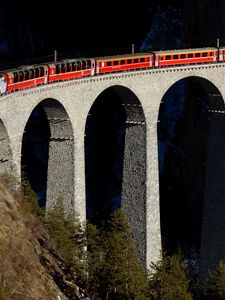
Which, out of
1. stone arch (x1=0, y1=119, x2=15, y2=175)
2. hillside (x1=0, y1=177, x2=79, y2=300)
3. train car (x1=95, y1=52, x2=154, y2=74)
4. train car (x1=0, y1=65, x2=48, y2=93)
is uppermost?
train car (x1=95, y1=52, x2=154, y2=74)

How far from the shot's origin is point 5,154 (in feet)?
117

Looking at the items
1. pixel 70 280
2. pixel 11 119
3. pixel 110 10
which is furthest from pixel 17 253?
pixel 110 10

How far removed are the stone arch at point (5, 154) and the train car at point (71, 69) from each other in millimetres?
4856

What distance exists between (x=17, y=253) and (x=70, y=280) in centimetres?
433

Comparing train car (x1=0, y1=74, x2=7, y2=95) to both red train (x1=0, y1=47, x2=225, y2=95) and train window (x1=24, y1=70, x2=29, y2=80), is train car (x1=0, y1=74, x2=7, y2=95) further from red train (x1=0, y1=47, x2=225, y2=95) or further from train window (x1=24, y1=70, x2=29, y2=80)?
train window (x1=24, y1=70, x2=29, y2=80)

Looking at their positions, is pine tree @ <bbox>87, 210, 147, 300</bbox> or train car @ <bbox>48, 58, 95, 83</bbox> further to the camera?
train car @ <bbox>48, 58, 95, 83</bbox>

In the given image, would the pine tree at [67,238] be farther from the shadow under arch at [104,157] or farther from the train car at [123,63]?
the shadow under arch at [104,157]

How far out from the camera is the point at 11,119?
116 feet

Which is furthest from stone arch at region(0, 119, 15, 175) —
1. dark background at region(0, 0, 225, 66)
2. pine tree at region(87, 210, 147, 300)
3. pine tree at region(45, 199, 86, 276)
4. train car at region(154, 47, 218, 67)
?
dark background at region(0, 0, 225, 66)

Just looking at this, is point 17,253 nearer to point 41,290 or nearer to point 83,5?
point 41,290

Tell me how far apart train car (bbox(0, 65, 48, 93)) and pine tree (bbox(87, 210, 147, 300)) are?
27.6 feet

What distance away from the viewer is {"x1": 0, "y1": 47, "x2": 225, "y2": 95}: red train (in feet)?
121

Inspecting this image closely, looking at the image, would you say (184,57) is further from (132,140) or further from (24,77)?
(24,77)

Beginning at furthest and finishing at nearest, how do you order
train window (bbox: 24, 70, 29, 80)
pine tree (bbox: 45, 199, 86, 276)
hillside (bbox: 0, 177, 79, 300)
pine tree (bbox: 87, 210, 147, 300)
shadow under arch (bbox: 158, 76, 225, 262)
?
shadow under arch (bbox: 158, 76, 225, 262), train window (bbox: 24, 70, 29, 80), pine tree (bbox: 45, 199, 86, 276), pine tree (bbox: 87, 210, 147, 300), hillside (bbox: 0, 177, 79, 300)
